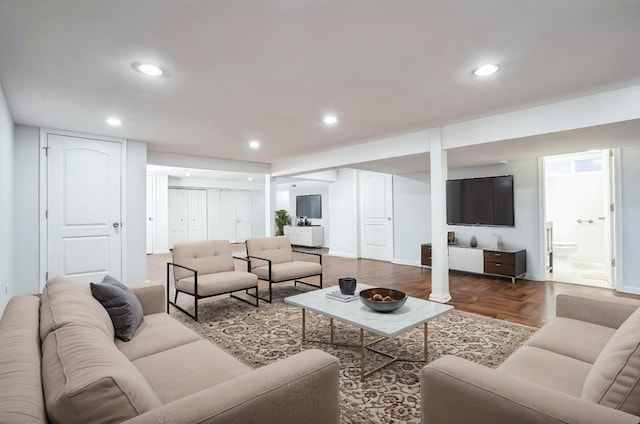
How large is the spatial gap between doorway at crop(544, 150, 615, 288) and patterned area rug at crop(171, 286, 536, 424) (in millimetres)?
3951

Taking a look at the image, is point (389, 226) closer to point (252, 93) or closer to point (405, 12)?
point (252, 93)

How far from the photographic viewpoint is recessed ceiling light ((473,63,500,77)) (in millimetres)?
2396

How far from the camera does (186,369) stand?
154 cm

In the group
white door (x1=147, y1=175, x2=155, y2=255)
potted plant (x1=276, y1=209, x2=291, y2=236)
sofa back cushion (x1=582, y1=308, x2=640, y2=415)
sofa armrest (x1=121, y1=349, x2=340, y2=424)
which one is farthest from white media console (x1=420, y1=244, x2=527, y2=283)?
white door (x1=147, y1=175, x2=155, y2=255)

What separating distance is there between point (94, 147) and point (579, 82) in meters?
5.40

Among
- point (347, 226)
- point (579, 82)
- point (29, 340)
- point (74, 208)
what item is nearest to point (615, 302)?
point (579, 82)

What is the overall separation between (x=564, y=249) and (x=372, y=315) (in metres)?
5.67

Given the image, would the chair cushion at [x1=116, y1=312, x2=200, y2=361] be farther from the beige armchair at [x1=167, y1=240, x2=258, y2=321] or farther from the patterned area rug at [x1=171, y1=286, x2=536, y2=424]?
the beige armchair at [x1=167, y1=240, x2=258, y2=321]

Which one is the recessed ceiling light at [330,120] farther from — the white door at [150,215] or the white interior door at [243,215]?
the white interior door at [243,215]

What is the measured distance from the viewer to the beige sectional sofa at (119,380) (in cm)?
81

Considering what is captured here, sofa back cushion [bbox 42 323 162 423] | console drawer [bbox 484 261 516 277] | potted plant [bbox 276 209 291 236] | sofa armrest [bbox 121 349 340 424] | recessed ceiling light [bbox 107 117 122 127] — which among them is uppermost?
recessed ceiling light [bbox 107 117 122 127]

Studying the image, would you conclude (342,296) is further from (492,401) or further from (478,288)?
(478,288)

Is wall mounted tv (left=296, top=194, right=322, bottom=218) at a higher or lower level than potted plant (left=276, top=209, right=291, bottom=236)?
higher

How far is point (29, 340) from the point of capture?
1162 millimetres
